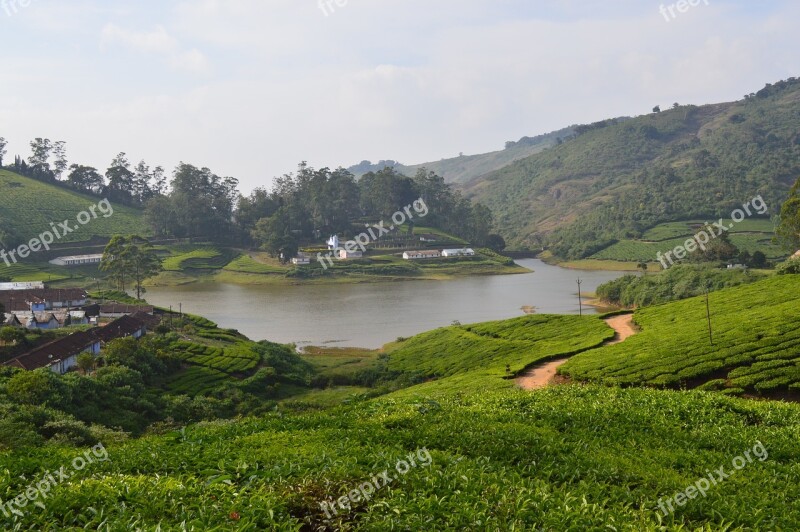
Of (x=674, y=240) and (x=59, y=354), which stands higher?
(x=59, y=354)

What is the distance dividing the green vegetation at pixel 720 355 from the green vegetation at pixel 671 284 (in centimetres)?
2354

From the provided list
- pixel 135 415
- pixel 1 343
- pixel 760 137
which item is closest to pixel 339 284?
pixel 1 343

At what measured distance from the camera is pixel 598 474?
9047 millimetres

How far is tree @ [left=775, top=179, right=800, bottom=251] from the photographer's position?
5627cm

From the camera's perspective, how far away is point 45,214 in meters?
97.1

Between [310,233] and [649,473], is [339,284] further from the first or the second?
[649,473]

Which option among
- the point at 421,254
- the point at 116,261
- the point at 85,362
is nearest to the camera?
the point at 85,362

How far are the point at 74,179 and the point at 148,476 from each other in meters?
128

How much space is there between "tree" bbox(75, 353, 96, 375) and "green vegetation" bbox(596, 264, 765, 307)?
Result: 146ft

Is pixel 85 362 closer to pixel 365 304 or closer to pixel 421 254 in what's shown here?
pixel 365 304

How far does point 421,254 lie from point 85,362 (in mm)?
76631

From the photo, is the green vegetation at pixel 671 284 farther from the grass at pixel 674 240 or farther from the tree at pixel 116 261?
the tree at pixel 116 261

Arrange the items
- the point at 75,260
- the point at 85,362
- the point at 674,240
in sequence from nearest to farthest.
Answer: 1. the point at 85,362
2. the point at 75,260
3. the point at 674,240

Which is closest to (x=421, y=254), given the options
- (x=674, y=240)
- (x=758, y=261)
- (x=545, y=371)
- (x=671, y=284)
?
(x=674, y=240)
